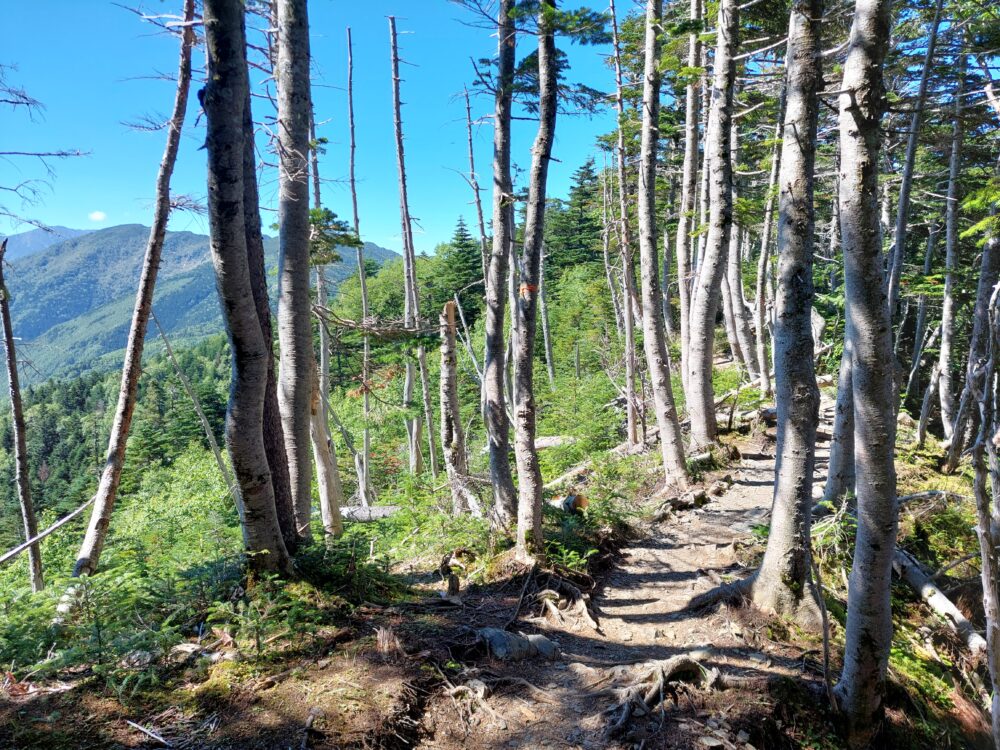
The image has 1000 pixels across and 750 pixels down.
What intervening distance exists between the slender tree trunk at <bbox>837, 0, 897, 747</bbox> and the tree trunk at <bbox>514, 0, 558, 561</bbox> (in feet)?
9.48

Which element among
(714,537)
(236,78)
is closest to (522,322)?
(236,78)

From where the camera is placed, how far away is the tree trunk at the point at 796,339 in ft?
13.0

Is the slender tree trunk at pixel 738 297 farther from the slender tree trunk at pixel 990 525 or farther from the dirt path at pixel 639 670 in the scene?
the slender tree trunk at pixel 990 525

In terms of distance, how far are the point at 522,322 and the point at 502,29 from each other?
374 centimetres

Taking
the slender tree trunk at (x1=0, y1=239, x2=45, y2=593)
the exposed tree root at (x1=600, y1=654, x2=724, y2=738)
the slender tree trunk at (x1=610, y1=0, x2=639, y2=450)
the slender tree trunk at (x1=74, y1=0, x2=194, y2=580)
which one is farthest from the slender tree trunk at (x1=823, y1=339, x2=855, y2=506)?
the slender tree trunk at (x1=0, y1=239, x2=45, y2=593)

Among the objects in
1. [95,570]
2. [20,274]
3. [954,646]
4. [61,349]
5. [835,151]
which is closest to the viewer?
[954,646]

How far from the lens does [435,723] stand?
3467 millimetres

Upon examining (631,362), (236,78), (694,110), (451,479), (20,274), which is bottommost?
(451,479)

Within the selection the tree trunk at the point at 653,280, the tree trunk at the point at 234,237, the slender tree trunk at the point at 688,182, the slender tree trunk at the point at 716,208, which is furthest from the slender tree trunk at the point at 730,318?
the tree trunk at the point at 234,237

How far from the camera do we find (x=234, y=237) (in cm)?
345

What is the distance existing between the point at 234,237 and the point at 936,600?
7.49 metres

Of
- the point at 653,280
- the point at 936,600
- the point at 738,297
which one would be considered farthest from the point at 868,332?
the point at 738,297

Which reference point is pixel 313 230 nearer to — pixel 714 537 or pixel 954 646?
pixel 714 537

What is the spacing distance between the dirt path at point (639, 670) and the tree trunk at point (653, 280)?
208 centimetres
